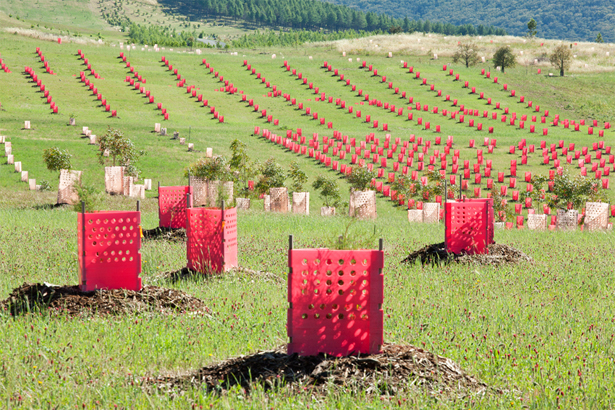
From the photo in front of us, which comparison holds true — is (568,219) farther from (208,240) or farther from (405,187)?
(208,240)

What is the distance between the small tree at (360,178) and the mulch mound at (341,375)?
99.3ft

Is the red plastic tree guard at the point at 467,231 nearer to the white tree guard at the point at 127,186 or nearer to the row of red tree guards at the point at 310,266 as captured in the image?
the row of red tree guards at the point at 310,266

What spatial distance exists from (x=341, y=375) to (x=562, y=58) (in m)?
86.6

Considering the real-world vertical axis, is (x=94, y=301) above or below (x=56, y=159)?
below

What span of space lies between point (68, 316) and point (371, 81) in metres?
71.3

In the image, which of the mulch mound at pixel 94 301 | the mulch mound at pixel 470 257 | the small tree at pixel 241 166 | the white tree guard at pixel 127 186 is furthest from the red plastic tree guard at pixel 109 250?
the small tree at pixel 241 166

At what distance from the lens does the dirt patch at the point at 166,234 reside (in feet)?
54.1

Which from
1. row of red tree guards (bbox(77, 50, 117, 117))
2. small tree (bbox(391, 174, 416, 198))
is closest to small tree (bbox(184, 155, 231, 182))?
small tree (bbox(391, 174, 416, 198))

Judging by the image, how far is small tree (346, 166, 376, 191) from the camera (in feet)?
118

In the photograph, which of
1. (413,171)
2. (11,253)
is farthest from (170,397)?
(413,171)

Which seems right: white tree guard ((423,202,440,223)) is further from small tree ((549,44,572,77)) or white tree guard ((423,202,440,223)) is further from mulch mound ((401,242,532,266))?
small tree ((549,44,572,77))

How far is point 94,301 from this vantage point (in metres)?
8.35

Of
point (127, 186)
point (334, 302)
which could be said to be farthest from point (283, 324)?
point (127, 186)

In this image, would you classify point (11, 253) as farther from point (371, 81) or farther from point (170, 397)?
point (371, 81)
